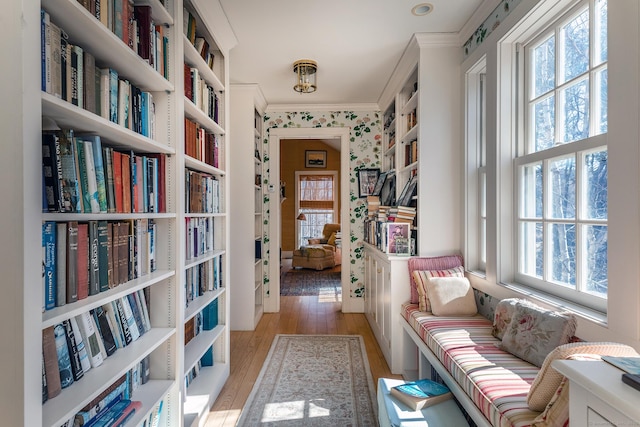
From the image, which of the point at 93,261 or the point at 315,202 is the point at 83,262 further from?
the point at 315,202

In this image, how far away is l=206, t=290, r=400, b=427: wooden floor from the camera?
227 cm

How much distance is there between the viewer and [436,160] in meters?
2.71

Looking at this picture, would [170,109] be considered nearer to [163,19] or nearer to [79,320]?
[163,19]

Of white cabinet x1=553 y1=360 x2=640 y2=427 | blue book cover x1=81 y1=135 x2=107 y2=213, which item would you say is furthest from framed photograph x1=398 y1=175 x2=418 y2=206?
blue book cover x1=81 y1=135 x2=107 y2=213

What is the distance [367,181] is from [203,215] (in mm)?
2584

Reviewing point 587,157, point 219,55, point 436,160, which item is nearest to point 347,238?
point 436,160

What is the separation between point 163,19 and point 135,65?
44 centimetres

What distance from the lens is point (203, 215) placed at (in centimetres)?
214

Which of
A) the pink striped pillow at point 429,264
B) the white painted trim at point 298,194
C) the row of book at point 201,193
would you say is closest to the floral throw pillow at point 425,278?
the pink striped pillow at point 429,264

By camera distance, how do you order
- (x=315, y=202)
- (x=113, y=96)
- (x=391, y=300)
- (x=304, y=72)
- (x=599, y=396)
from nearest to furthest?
(x=599, y=396)
(x=113, y=96)
(x=391, y=300)
(x=304, y=72)
(x=315, y=202)

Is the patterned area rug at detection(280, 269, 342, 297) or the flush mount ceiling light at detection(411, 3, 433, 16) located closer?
the flush mount ceiling light at detection(411, 3, 433, 16)

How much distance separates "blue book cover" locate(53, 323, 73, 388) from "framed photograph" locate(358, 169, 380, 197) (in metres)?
3.55

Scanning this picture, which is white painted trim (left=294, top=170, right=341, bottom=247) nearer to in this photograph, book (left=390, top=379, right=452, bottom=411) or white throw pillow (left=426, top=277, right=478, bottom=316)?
white throw pillow (left=426, top=277, right=478, bottom=316)

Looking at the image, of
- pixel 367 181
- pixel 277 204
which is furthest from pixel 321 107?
pixel 277 204
